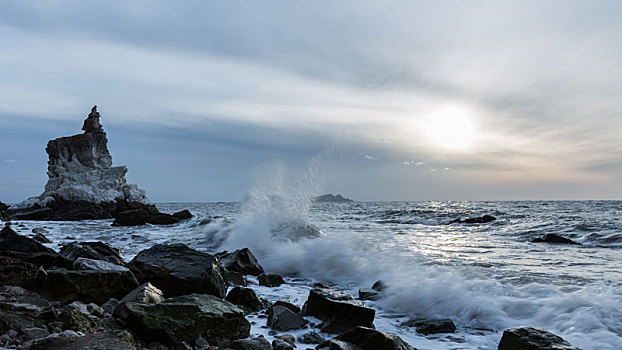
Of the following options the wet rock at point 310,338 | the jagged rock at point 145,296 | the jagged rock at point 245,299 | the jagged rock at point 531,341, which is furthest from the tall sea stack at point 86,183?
the jagged rock at point 531,341

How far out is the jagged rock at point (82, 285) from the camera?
407 centimetres

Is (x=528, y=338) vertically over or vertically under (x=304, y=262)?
over

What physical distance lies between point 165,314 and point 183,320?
16cm

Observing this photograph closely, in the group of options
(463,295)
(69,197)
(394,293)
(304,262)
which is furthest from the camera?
(69,197)

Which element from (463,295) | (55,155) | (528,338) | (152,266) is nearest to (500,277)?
(463,295)

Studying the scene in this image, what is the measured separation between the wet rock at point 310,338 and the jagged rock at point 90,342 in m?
1.67

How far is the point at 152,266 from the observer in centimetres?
498

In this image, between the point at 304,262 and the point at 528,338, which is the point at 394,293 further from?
the point at 304,262

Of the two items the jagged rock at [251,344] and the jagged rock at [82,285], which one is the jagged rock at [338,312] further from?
the jagged rock at [82,285]

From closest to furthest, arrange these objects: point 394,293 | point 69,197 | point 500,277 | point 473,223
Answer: point 394,293 < point 500,277 < point 473,223 < point 69,197

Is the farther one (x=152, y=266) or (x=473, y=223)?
(x=473, y=223)

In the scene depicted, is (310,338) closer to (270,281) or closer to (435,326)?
(435,326)

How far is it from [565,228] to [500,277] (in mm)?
11688

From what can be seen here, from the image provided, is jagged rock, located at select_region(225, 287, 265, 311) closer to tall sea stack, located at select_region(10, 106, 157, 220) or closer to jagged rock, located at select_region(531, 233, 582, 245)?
jagged rock, located at select_region(531, 233, 582, 245)
